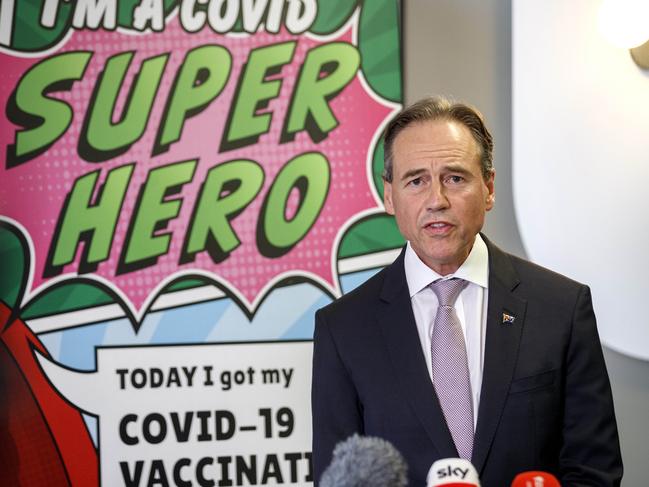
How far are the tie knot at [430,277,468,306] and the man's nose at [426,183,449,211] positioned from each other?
0.13m

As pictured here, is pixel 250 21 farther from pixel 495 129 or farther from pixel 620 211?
pixel 620 211

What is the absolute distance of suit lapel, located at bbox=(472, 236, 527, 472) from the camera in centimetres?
125

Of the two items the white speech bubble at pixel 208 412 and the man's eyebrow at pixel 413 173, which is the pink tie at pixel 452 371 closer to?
the man's eyebrow at pixel 413 173

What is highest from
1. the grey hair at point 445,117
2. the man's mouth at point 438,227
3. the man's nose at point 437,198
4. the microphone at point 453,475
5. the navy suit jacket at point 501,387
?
the grey hair at point 445,117

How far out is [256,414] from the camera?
2.25 m

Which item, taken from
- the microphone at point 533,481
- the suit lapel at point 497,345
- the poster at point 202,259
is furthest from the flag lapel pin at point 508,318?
the poster at point 202,259

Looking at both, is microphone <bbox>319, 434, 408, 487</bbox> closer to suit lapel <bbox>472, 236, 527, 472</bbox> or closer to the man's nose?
suit lapel <bbox>472, 236, 527, 472</bbox>

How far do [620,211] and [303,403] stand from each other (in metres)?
0.97

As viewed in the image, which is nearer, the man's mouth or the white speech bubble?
the man's mouth

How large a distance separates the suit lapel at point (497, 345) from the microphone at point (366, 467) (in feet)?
1.72

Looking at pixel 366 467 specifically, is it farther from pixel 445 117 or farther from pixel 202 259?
pixel 202 259

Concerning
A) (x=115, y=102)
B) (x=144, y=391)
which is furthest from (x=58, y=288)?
(x=115, y=102)

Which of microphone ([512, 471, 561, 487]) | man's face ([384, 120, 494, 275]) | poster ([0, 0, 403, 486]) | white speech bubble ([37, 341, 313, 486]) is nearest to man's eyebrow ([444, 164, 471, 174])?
man's face ([384, 120, 494, 275])

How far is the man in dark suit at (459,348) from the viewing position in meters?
1.27
